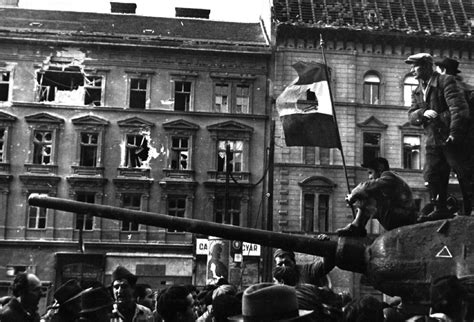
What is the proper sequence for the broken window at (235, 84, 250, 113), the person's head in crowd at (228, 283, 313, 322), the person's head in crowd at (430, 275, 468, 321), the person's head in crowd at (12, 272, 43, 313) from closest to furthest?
the person's head in crowd at (228, 283, 313, 322)
the person's head in crowd at (430, 275, 468, 321)
the person's head in crowd at (12, 272, 43, 313)
the broken window at (235, 84, 250, 113)

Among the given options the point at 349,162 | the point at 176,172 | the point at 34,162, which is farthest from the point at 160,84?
the point at 349,162

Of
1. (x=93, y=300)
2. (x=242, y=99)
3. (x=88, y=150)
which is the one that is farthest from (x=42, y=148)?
(x=93, y=300)

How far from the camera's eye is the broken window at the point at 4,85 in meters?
31.9

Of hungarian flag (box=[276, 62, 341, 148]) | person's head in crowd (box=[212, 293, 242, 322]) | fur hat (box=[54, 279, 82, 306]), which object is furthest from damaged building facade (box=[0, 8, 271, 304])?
fur hat (box=[54, 279, 82, 306])

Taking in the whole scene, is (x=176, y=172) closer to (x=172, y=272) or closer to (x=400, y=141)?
(x=172, y=272)

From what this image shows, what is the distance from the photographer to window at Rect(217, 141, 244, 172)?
32.3 meters

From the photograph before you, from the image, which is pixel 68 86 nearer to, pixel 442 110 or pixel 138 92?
pixel 138 92

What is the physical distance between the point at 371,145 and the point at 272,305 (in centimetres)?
2959

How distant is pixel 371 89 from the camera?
3356cm

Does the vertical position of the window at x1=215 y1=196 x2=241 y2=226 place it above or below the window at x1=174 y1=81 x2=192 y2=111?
below

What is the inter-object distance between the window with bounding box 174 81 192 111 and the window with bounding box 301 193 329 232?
6.34 meters

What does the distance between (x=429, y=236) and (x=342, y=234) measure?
87 centimetres

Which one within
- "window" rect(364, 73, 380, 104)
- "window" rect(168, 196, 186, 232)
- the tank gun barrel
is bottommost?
the tank gun barrel

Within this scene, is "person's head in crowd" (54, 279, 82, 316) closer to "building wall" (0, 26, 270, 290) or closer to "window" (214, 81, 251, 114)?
"building wall" (0, 26, 270, 290)
